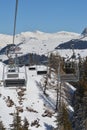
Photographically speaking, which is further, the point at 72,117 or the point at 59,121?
the point at 72,117

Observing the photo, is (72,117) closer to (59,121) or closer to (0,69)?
(59,121)

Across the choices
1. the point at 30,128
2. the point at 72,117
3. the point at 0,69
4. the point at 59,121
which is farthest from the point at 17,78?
the point at 0,69

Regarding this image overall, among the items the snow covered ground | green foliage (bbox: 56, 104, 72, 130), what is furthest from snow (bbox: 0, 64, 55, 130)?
green foliage (bbox: 56, 104, 72, 130)

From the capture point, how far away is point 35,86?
339 feet

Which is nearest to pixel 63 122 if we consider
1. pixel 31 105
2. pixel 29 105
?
pixel 31 105

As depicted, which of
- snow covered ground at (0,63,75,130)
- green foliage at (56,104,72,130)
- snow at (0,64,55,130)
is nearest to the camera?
green foliage at (56,104,72,130)

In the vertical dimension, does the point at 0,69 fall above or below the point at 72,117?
above

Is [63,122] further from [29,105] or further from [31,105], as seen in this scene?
[29,105]

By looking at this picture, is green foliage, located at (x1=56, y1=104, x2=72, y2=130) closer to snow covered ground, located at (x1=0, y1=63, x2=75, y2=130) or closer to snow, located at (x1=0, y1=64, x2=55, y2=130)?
snow covered ground, located at (x1=0, y1=63, x2=75, y2=130)

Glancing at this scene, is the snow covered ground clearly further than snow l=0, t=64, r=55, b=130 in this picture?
No

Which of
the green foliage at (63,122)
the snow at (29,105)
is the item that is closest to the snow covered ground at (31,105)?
the snow at (29,105)

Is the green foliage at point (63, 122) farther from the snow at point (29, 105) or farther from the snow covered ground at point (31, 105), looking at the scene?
the snow at point (29, 105)

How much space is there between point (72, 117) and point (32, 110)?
29.7ft

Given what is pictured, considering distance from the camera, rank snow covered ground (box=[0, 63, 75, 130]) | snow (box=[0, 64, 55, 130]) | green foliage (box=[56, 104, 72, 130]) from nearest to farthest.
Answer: green foliage (box=[56, 104, 72, 130]) → snow covered ground (box=[0, 63, 75, 130]) → snow (box=[0, 64, 55, 130])
